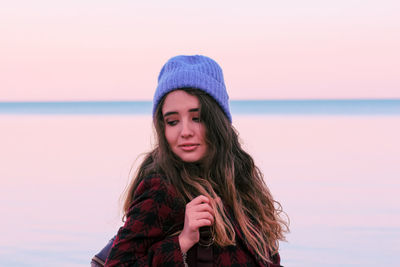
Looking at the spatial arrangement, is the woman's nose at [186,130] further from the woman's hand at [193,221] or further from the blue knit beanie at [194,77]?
the woman's hand at [193,221]

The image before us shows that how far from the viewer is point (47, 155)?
14000mm

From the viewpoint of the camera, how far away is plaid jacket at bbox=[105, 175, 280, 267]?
2.21m

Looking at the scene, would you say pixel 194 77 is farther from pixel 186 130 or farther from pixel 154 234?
pixel 154 234

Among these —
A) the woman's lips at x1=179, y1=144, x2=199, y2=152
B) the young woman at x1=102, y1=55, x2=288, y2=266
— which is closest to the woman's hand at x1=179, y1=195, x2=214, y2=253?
the young woman at x1=102, y1=55, x2=288, y2=266

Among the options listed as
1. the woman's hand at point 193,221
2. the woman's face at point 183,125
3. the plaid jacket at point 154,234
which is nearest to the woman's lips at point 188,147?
the woman's face at point 183,125

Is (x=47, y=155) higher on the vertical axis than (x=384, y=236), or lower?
higher

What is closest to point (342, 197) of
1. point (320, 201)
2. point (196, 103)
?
point (320, 201)

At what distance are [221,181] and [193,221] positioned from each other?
1.29 feet

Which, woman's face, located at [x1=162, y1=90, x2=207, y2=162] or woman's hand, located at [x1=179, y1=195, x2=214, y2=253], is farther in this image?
woman's face, located at [x1=162, y1=90, x2=207, y2=162]

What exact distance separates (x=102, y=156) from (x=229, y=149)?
10.9 m

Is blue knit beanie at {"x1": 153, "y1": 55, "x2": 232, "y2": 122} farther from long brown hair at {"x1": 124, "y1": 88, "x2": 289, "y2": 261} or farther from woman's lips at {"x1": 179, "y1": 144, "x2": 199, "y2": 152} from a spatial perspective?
woman's lips at {"x1": 179, "y1": 144, "x2": 199, "y2": 152}

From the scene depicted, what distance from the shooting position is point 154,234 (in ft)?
7.39

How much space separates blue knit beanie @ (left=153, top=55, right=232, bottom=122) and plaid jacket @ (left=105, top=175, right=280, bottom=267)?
393 millimetres

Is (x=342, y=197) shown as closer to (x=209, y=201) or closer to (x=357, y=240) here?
(x=357, y=240)
